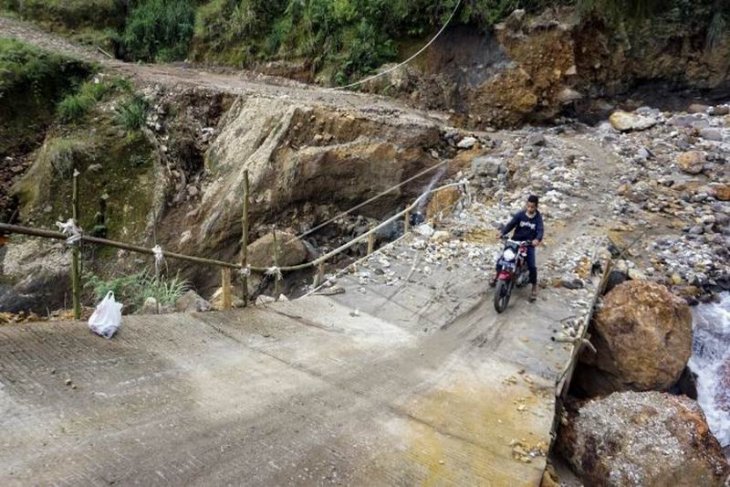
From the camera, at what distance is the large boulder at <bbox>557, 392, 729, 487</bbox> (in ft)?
14.8

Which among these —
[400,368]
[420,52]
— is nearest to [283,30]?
[420,52]

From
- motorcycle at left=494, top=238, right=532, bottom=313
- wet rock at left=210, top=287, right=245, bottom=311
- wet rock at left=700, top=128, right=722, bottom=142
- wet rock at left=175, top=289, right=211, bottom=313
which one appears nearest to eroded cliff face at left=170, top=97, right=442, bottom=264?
wet rock at left=210, top=287, right=245, bottom=311

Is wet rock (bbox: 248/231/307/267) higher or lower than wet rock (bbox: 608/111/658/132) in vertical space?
lower

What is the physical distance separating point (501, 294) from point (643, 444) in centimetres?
211

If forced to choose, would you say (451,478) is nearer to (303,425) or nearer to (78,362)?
(303,425)

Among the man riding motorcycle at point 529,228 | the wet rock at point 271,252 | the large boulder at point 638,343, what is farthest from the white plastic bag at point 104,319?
the wet rock at point 271,252

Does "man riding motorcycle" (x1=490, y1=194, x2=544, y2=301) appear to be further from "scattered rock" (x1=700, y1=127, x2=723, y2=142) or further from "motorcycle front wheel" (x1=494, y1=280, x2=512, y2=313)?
"scattered rock" (x1=700, y1=127, x2=723, y2=142)

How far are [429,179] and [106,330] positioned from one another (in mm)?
8026

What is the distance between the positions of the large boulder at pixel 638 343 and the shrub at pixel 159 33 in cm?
1507

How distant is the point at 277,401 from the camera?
407cm

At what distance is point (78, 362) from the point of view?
3908 millimetres

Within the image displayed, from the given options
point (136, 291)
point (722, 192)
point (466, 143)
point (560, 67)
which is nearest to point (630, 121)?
point (560, 67)

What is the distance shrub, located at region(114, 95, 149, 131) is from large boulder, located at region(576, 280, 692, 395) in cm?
1034

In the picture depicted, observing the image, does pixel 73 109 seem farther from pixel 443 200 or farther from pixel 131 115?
pixel 443 200
